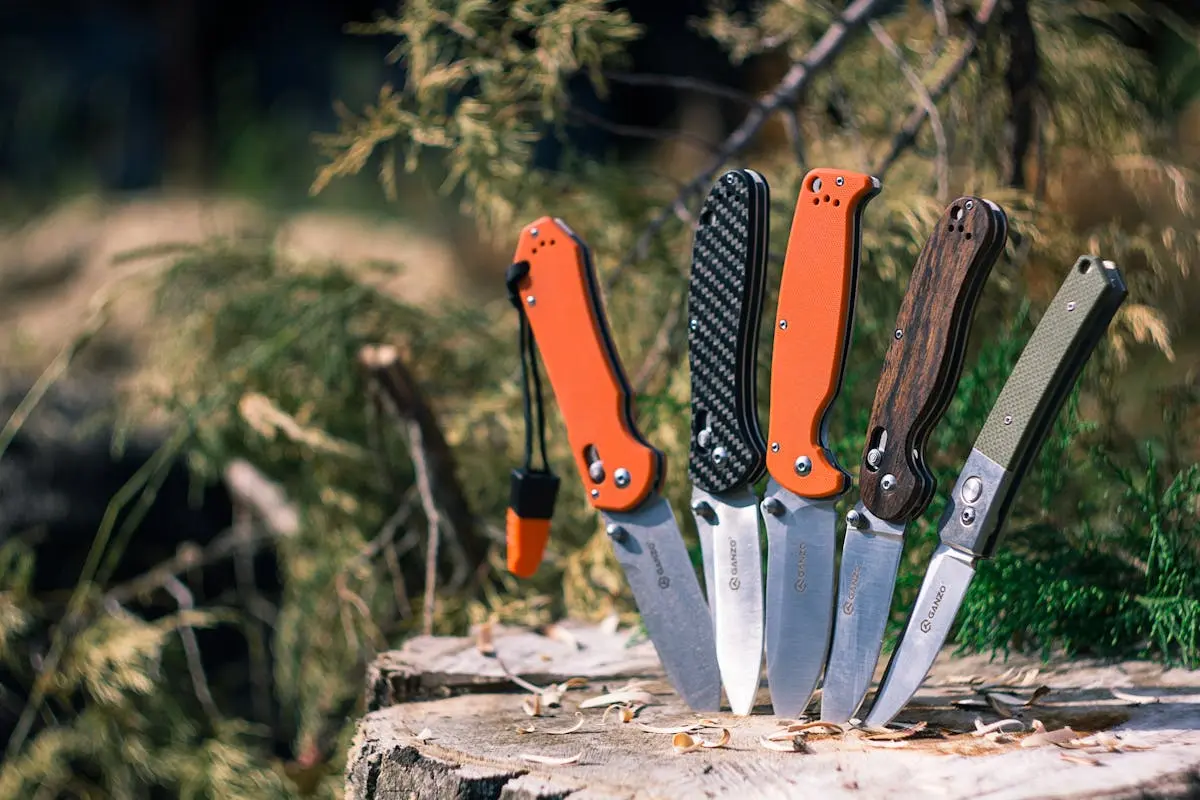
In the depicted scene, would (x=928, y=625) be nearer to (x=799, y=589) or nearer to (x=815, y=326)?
(x=799, y=589)

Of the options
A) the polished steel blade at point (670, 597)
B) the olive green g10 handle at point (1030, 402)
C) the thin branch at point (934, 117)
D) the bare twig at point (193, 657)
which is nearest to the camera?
the olive green g10 handle at point (1030, 402)

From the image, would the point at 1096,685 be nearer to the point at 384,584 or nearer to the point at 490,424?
the point at 490,424

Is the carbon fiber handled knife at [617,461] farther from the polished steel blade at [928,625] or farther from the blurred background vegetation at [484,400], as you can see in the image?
the blurred background vegetation at [484,400]

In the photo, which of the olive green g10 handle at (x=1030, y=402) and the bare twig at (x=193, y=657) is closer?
the olive green g10 handle at (x=1030, y=402)

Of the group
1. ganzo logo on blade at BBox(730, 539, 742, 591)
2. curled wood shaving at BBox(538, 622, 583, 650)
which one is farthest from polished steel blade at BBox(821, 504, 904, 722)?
curled wood shaving at BBox(538, 622, 583, 650)

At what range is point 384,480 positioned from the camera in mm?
2029

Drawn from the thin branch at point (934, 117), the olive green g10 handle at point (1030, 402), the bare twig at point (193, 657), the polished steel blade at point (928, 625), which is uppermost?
the thin branch at point (934, 117)

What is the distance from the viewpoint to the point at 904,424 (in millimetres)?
1084

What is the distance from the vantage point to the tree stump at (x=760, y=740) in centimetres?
99

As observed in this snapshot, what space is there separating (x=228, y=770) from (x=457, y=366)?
2.55ft

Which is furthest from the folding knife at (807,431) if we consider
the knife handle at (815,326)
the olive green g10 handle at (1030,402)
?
the olive green g10 handle at (1030,402)

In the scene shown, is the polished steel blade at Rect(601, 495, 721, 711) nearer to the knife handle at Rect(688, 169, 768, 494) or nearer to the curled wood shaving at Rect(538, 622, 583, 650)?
the knife handle at Rect(688, 169, 768, 494)

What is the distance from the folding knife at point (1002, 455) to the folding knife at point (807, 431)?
0.29 ft

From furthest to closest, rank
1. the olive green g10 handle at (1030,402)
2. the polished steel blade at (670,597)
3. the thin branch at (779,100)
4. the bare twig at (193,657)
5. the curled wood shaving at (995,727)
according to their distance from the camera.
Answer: the bare twig at (193,657)
the thin branch at (779,100)
the polished steel blade at (670,597)
the curled wood shaving at (995,727)
the olive green g10 handle at (1030,402)
